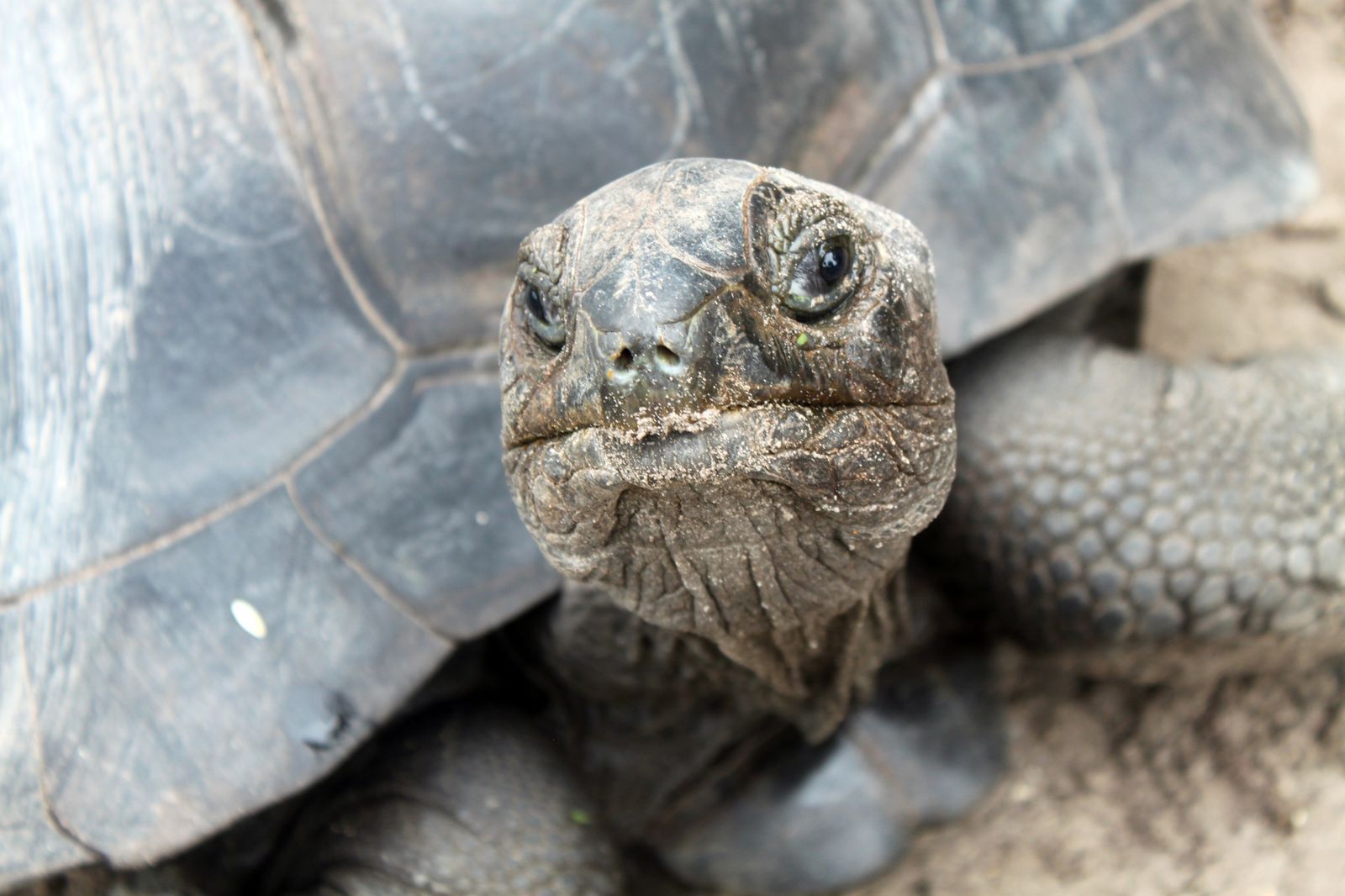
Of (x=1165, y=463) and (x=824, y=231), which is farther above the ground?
(x=824, y=231)

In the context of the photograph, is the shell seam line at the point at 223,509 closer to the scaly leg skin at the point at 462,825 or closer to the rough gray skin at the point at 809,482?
the rough gray skin at the point at 809,482

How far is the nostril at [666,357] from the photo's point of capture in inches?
54.5

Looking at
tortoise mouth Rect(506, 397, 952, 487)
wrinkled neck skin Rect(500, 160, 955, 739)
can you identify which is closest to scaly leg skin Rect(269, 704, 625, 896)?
wrinkled neck skin Rect(500, 160, 955, 739)

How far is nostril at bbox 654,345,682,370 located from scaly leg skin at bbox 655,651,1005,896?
1.50 metres

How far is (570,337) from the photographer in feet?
4.90

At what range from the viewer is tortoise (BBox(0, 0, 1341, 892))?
2100 millimetres

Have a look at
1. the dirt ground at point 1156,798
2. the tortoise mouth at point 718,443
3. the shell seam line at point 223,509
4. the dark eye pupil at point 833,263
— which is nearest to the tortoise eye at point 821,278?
the dark eye pupil at point 833,263

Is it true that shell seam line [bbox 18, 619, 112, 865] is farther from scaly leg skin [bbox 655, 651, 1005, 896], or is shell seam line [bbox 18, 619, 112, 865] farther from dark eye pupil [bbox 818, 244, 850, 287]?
dark eye pupil [bbox 818, 244, 850, 287]

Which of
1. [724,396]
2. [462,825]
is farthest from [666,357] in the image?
[462,825]

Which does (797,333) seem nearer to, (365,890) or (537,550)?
(537,550)

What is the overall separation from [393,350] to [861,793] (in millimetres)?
1291

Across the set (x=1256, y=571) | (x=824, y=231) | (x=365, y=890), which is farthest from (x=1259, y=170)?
(x=365, y=890)

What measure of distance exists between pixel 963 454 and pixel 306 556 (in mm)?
1190

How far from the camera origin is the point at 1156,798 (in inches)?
107
